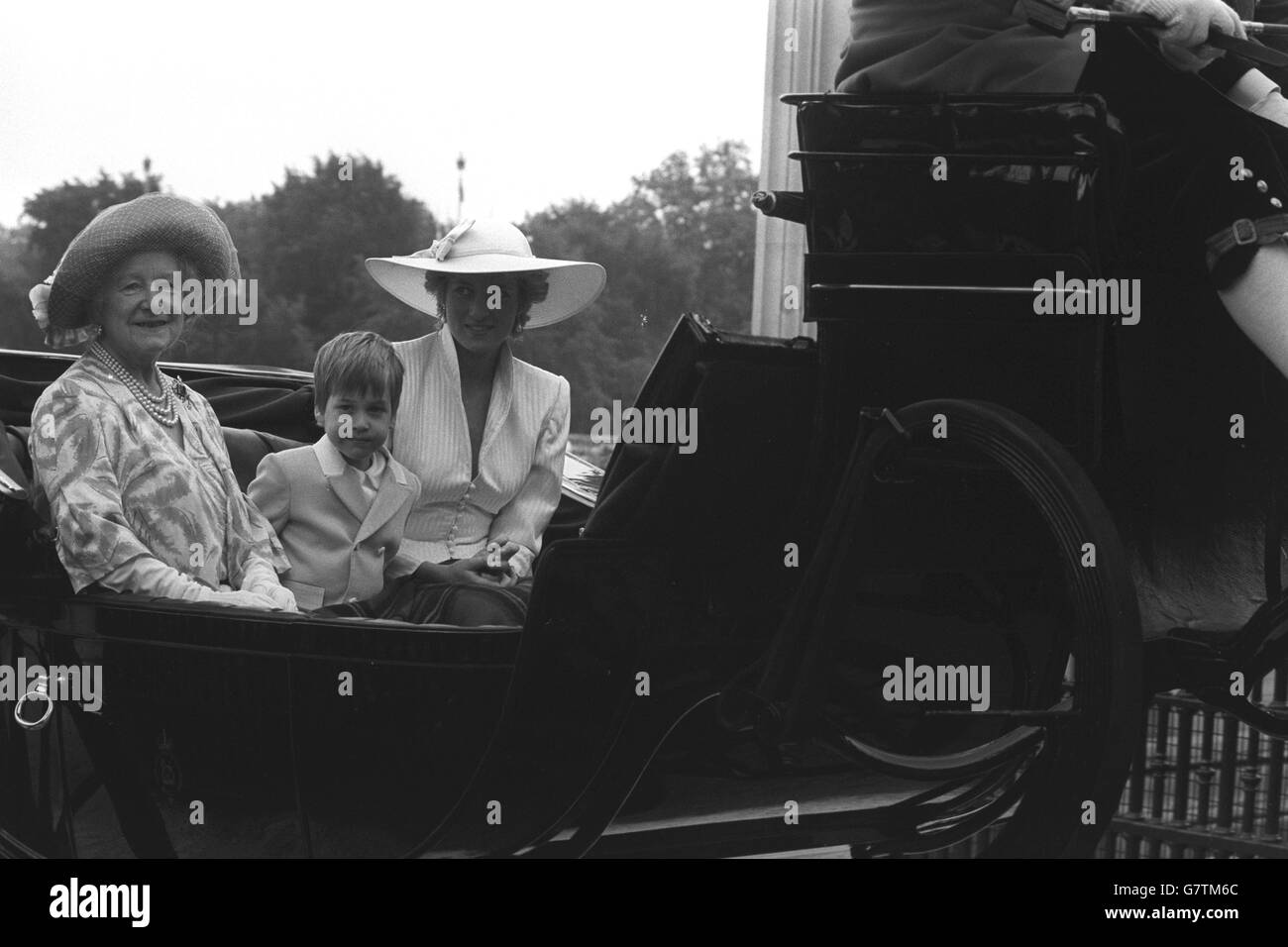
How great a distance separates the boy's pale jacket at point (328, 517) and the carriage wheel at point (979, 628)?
0.65 metres

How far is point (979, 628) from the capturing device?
1.58m

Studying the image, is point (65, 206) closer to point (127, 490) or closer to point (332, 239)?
point (332, 239)

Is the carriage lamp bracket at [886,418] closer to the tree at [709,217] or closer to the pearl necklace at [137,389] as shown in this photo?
the pearl necklace at [137,389]

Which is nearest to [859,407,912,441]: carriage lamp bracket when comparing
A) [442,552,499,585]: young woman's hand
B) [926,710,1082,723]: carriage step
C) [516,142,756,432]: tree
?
[926,710,1082,723]: carriage step

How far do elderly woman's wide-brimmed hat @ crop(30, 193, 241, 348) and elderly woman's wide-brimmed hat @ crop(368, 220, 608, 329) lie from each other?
9.7 inches

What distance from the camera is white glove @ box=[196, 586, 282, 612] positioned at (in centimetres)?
161

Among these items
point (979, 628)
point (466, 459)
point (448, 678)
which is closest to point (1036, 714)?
point (979, 628)

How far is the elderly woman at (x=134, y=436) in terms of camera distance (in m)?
1.65

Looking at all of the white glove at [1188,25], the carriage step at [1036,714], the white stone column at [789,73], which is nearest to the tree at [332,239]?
the white stone column at [789,73]

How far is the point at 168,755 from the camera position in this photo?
164 centimetres

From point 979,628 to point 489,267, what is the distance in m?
0.71
